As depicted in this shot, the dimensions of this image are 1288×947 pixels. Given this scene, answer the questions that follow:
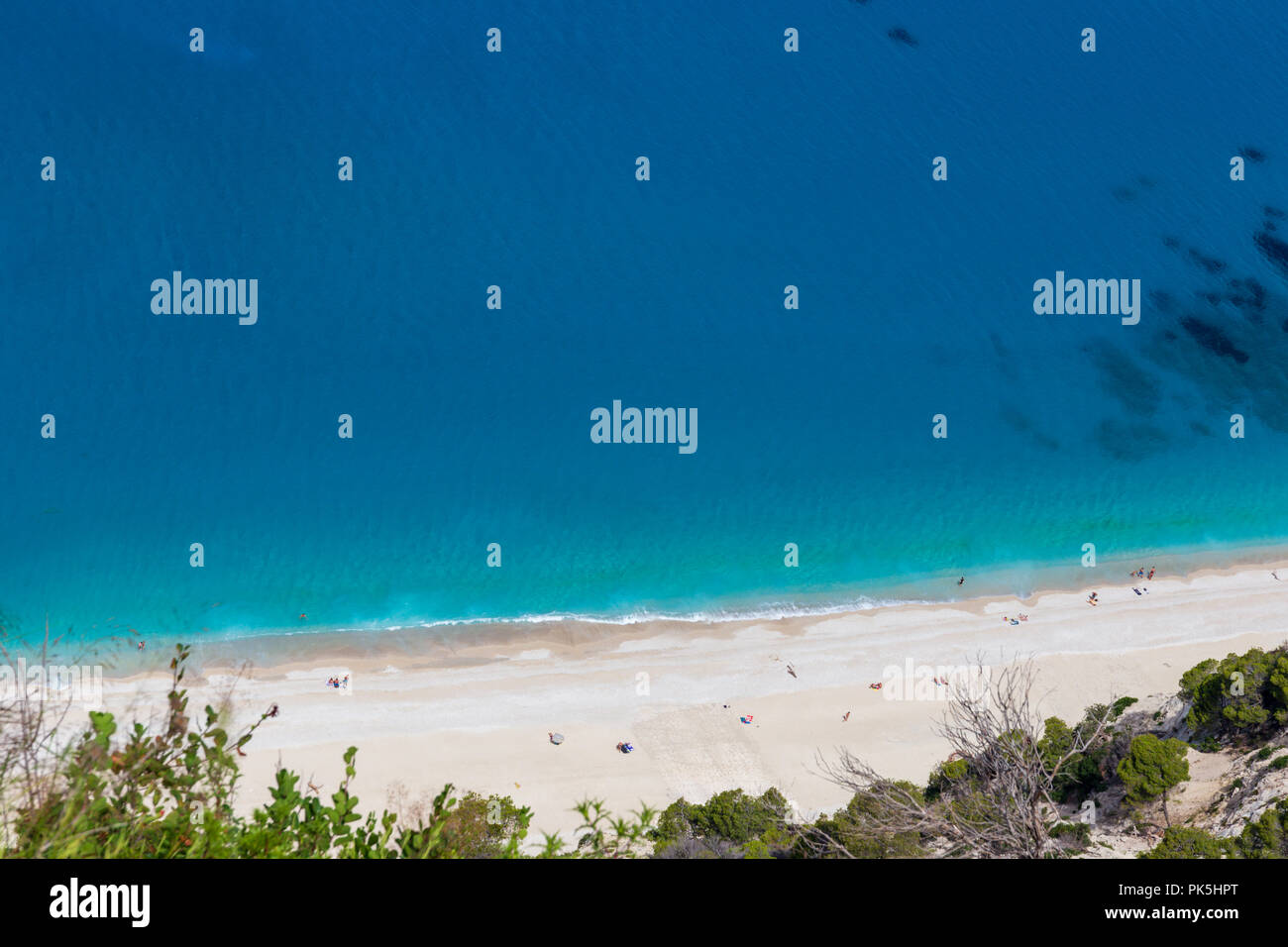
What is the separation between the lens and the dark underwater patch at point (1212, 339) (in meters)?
43.2

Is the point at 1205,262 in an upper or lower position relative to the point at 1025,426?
upper

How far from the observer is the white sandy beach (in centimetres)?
2694

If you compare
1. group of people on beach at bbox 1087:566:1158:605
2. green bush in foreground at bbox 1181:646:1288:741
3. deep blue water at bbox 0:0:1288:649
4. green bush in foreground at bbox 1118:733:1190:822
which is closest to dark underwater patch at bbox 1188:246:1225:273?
deep blue water at bbox 0:0:1288:649

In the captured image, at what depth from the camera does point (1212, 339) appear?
43.6 meters

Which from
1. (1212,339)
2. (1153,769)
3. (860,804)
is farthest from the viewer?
(1212,339)

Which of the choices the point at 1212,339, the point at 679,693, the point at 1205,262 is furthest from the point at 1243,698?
the point at 1205,262

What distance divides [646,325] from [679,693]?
17249mm

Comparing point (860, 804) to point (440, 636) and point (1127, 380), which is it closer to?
point (440, 636)

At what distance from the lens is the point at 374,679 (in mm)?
29172

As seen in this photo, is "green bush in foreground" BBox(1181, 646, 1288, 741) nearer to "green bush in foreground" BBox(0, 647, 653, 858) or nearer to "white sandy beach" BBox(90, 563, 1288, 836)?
"white sandy beach" BBox(90, 563, 1288, 836)

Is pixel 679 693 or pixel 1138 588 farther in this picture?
pixel 1138 588

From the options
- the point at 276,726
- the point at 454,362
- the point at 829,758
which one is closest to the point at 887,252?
the point at 454,362

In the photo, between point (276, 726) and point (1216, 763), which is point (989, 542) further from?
point (276, 726)

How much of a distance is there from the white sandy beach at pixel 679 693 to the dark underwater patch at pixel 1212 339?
1387 centimetres
